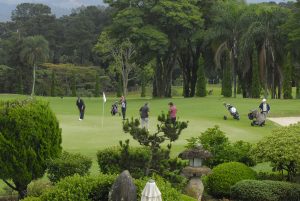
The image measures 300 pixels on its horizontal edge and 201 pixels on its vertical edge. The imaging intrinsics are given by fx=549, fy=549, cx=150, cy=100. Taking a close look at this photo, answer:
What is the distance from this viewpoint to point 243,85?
56.0 meters

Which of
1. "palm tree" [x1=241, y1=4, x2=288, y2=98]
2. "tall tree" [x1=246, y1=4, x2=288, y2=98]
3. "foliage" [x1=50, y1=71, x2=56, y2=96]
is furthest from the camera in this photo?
"foliage" [x1=50, y1=71, x2=56, y2=96]

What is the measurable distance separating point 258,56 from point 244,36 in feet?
9.56

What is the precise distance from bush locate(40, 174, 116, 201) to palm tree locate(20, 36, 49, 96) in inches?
2436

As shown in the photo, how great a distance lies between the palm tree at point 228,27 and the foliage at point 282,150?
36357 mm

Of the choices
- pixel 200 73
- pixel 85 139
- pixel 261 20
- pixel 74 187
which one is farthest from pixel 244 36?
pixel 74 187

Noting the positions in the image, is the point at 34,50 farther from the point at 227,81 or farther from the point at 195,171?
the point at 195,171

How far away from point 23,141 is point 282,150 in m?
6.62

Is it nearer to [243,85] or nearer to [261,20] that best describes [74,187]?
[261,20]

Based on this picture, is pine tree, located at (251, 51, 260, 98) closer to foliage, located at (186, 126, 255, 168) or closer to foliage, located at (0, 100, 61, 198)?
foliage, located at (186, 126, 255, 168)

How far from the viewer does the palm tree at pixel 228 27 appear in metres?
51.7

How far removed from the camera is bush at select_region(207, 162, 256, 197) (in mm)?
14586

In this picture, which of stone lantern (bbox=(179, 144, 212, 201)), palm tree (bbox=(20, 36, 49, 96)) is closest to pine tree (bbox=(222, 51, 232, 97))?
palm tree (bbox=(20, 36, 49, 96))

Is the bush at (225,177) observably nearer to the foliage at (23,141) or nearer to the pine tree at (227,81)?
the foliage at (23,141)

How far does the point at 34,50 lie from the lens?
7162 cm
